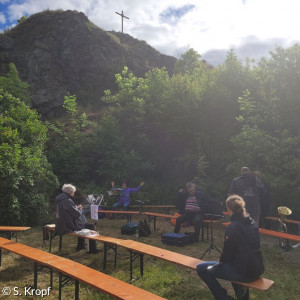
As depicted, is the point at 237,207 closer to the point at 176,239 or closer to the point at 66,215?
the point at 176,239

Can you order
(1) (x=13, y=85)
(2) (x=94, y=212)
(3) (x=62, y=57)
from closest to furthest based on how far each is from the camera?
(2) (x=94, y=212) → (1) (x=13, y=85) → (3) (x=62, y=57)

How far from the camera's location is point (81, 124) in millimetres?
21000

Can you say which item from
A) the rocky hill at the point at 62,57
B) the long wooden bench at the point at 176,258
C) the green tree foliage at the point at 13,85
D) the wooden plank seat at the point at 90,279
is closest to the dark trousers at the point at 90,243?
the long wooden bench at the point at 176,258

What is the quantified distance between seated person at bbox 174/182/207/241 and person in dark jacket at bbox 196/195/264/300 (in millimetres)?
4004

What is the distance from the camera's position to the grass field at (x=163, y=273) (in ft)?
16.0

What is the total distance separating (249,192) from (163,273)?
340cm

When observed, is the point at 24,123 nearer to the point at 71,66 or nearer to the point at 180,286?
the point at 180,286

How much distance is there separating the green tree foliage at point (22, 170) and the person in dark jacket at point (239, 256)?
7.73 metres

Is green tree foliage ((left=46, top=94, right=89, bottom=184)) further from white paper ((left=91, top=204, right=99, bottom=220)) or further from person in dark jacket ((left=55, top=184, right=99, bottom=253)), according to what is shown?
person in dark jacket ((left=55, top=184, right=99, bottom=253))

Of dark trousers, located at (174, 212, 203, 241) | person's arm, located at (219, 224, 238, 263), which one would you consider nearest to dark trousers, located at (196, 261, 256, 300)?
person's arm, located at (219, 224, 238, 263)

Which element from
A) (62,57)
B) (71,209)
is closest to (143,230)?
(71,209)

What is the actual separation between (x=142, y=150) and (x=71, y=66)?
21.4 m

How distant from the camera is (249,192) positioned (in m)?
7.65

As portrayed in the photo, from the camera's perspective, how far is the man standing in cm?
756
